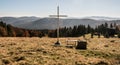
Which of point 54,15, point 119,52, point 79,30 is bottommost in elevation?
point 79,30

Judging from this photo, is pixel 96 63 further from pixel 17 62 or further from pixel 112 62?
pixel 17 62

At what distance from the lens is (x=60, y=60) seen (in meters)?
22.7

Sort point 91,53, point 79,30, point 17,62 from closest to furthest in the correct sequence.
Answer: point 17,62 < point 91,53 < point 79,30

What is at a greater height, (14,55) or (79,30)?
(14,55)

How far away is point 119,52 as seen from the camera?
28.9 meters

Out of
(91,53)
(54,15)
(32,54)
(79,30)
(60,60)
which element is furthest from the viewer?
(79,30)

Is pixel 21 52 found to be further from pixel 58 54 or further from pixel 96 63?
pixel 96 63

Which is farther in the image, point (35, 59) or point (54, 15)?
point (54, 15)

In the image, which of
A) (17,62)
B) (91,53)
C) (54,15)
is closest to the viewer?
(17,62)

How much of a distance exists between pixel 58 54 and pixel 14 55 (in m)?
4.73

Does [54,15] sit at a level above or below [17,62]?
above

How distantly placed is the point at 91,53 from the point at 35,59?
26.2 ft

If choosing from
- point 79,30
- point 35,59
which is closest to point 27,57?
point 35,59

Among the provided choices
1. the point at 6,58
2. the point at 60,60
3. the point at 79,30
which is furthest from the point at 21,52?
the point at 79,30
